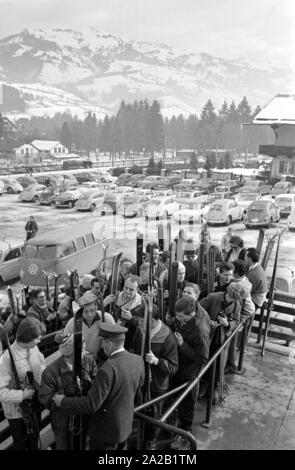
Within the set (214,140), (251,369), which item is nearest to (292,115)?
(251,369)

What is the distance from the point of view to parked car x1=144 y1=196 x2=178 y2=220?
94.8 ft

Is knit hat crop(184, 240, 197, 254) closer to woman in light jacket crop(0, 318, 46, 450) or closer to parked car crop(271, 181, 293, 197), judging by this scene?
woman in light jacket crop(0, 318, 46, 450)

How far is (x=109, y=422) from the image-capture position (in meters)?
3.51

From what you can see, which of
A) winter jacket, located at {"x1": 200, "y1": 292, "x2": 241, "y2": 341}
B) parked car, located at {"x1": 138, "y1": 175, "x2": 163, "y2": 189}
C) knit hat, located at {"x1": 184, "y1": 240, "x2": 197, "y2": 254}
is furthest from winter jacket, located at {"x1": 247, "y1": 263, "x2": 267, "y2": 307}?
parked car, located at {"x1": 138, "y1": 175, "x2": 163, "y2": 189}

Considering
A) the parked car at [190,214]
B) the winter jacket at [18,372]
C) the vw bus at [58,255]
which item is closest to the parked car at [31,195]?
the parked car at [190,214]

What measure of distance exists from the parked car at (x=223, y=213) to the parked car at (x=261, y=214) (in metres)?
1.13

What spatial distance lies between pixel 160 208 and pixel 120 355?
25.9 metres

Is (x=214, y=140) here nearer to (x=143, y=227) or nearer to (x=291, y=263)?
(x=143, y=227)

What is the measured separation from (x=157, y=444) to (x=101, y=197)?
29.7 meters

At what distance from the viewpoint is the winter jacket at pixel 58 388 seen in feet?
11.7

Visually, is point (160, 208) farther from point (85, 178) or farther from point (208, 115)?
point (208, 115)

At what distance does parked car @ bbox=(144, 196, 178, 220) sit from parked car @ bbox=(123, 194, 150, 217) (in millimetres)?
577

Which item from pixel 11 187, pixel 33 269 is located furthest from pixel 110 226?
pixel 11 187
